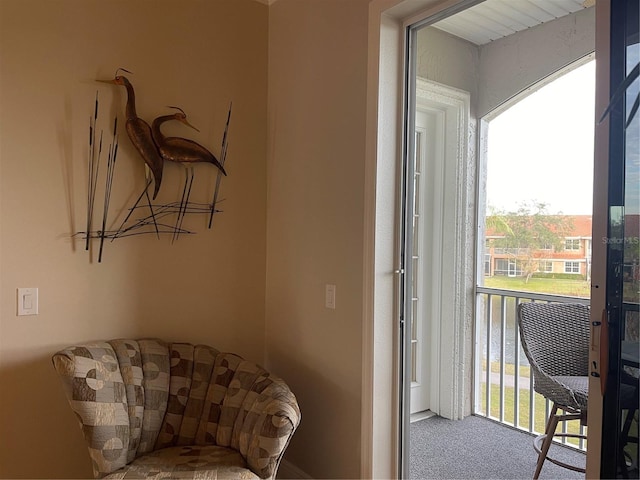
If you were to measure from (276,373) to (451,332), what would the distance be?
1.10m

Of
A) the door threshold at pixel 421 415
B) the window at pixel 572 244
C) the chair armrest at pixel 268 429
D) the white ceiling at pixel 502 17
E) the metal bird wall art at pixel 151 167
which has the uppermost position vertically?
the white ceiling at pixel 502 17

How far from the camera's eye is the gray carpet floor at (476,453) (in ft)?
8.46

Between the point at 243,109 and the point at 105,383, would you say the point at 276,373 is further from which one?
the point at 243,109

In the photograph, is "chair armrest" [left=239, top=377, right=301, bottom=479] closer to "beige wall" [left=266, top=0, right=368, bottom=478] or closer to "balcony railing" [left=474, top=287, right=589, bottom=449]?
"beige wall" [left=266, top=0, right=368, bottom=478]

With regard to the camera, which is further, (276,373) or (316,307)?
(276,373)

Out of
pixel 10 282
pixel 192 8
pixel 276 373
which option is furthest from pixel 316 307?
pixel 192 8

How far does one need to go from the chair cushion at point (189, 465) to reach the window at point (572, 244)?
69.0 inches

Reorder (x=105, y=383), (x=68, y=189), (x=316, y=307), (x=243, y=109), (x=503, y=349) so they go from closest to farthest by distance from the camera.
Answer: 1. (x=105, y=383)
2. (x=68, y=189)
3. (x=316, y=307)
4. (x=243, y=109)
5. (x=503, y=349)

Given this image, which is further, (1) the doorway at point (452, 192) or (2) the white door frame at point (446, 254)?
(2) the white door frame at point (446, 254)

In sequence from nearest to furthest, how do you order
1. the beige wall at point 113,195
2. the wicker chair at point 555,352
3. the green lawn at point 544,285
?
the beige wall at point 113,195 → the wicker chair at point 555,352 → the green lawn at point 544,285

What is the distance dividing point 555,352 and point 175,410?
179 cm

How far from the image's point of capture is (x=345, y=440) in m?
2.28

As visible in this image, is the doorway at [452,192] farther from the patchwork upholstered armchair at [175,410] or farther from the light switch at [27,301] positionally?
the light switch at [27,301]

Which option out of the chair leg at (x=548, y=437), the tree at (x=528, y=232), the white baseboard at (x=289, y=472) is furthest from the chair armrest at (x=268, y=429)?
the tree at (x=528, y=232)
